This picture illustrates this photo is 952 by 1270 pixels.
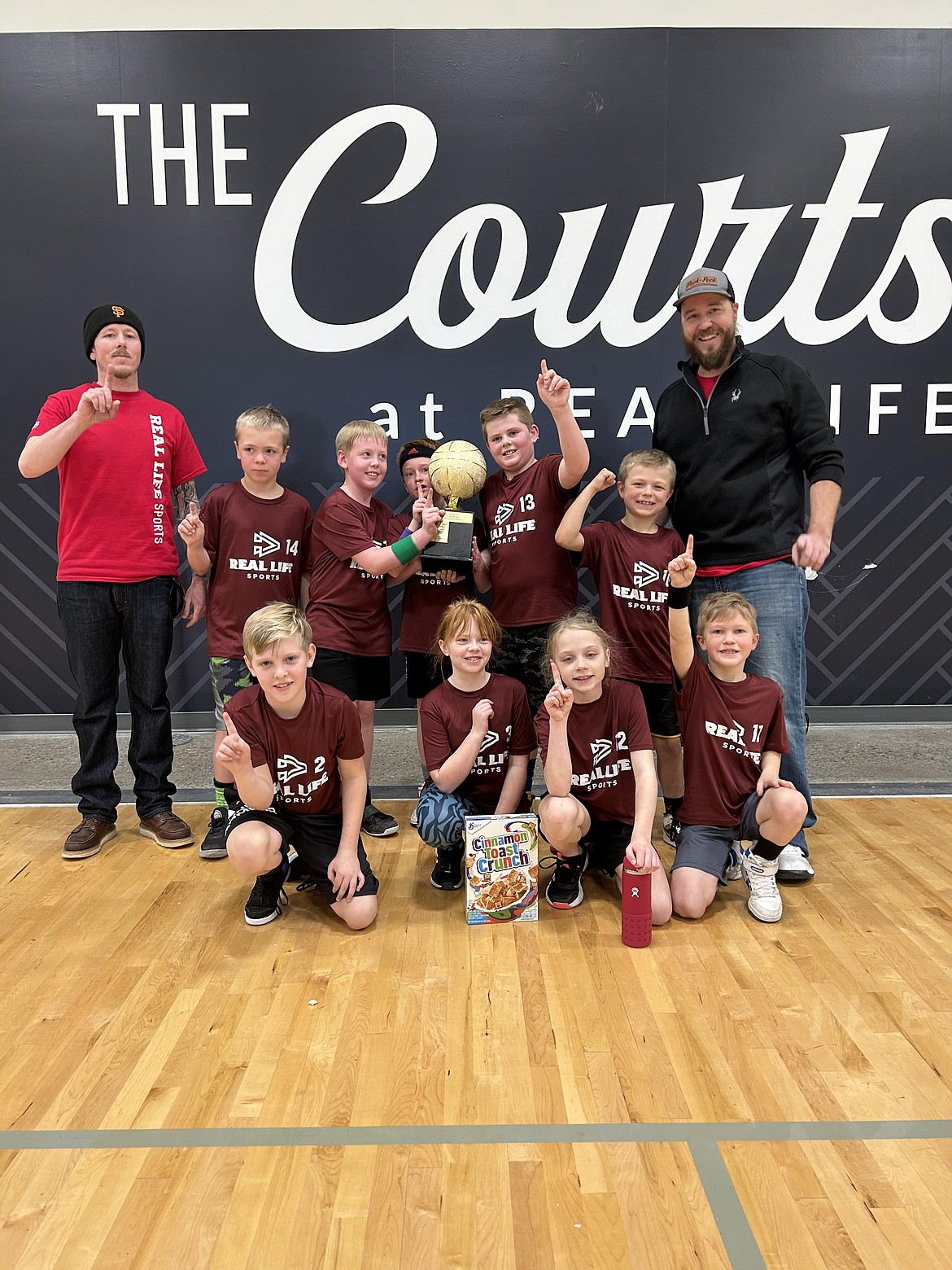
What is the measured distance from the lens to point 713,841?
2.79 meters

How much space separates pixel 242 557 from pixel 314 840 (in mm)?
1117

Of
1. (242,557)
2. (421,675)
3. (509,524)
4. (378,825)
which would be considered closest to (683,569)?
(509,524)

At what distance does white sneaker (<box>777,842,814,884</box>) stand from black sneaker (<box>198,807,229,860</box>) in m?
1.82

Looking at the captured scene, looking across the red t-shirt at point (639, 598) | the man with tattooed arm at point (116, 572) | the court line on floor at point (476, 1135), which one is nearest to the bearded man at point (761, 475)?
the red t-shirt at point (639, 598)

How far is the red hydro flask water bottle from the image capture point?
248 cm

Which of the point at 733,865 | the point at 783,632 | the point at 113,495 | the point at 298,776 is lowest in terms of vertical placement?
the point at 733,865

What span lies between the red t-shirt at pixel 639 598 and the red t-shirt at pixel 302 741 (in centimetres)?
94

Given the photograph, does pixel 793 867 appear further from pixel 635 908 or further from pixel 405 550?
pixel 405 550

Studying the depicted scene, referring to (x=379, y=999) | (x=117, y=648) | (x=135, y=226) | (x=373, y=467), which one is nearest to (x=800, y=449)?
(x=373, y=467)

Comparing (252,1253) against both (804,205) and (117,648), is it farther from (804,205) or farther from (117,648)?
(804,205)

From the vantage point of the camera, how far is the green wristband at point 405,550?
10.2 feet

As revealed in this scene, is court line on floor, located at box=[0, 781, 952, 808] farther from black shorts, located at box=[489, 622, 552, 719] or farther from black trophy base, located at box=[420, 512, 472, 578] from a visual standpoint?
black trophy base, located at box=[420, 512, 472, 578]

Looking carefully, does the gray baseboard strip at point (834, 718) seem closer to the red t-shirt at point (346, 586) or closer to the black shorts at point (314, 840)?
the red t-shirt at point (346, 586)

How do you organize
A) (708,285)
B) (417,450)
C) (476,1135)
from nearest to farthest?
1. (476,1135)
2. (708,285)
3. (417,450)
